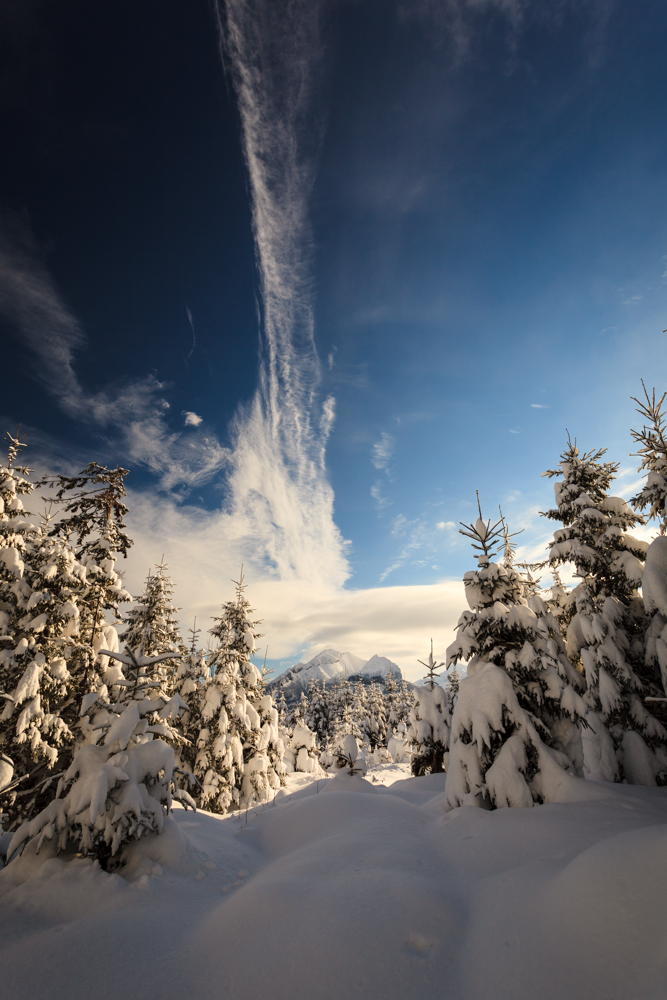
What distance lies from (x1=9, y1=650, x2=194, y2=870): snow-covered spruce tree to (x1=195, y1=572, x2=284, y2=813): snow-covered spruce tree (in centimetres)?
1244

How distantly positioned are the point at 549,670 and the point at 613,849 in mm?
5142

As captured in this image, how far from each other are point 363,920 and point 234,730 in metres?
16.2

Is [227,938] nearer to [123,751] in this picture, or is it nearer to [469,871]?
[123,751]

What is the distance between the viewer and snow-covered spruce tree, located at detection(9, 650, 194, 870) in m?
5.77

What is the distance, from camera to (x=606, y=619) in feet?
39.3

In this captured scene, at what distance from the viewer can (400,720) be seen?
5925 cm

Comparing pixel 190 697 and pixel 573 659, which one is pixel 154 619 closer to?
pixel 190 697

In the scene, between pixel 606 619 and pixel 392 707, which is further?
pixel 392 707

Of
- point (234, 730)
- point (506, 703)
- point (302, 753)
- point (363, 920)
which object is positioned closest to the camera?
point (363, 920)

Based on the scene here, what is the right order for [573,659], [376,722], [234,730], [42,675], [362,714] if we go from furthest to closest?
[362,714], [376,722], [234,730], [573,659], [42,675]

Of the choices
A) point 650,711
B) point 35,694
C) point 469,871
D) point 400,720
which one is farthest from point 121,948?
point 400,720

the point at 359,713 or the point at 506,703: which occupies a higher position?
the point at 506,703

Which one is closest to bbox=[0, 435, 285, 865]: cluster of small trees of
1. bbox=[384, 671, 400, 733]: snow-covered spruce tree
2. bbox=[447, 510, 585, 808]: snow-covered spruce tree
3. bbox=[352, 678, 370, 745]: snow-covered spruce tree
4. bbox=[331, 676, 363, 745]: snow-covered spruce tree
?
bbox=[447, 510, 585, 808]: snow-covered spruce tree

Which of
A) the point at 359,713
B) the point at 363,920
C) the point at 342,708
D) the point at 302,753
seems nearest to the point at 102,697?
the point at 363,920
